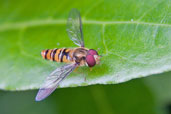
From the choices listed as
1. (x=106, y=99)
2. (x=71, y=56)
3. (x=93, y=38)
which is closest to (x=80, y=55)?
(x=71, y=56)

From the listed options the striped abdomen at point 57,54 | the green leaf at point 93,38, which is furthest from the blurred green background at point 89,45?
the striped abdomen at point 57,54

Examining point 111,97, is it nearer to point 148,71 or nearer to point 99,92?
point 99,92

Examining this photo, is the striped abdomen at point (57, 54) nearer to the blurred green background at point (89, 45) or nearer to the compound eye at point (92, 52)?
the blurred green background at point (89, 45)

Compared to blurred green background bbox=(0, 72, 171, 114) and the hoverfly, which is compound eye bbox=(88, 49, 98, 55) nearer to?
the hoverfly

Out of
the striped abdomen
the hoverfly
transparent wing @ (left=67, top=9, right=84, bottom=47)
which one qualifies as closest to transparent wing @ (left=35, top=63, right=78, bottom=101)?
the hoverfly

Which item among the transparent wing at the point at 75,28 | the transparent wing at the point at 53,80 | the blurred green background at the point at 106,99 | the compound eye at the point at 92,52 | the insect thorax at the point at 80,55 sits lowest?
the blurred green background at the point at 106,99
